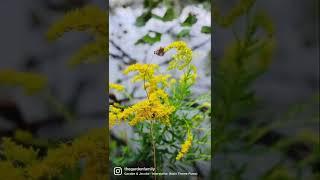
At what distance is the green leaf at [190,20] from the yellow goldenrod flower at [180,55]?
0.04 meters

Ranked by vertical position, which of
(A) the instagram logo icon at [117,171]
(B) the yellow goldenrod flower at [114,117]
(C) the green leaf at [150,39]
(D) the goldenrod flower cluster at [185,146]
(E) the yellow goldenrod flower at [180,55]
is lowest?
(A) the instagram logo icon at [117,171]

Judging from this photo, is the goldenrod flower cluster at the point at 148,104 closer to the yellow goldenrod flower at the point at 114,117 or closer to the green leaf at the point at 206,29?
the yellow goldenrod flower at the point at 114,117

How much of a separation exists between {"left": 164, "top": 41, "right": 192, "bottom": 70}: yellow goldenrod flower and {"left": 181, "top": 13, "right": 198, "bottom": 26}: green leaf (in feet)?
0.13

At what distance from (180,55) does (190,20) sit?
0.08 metres

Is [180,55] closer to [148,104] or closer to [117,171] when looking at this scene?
[148,104]

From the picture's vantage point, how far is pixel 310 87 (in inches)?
38.1

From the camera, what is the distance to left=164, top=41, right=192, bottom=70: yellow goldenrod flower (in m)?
0.94

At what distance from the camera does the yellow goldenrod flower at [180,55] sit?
944 mm

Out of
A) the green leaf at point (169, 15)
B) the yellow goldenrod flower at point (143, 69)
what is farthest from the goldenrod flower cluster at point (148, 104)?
the green leaf at point (169, 15)

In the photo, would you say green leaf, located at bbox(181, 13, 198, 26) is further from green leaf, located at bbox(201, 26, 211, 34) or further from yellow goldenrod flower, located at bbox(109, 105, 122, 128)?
yellow goldenrod flower, located at bbox(109, 105, 122, 128)

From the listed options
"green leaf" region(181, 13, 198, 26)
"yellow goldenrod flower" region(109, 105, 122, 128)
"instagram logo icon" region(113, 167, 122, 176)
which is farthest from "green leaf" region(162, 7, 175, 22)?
"instagram logo icon" region(113, 167, 122, 176)

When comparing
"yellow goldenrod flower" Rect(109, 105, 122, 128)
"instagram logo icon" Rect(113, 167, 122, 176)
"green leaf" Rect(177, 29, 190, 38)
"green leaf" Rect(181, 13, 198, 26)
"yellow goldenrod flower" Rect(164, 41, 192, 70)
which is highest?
"green leaf" Rect(181, 13, 198, 26)

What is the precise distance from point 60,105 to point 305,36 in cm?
53

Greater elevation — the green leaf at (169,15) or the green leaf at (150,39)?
the green leaf at (169,15)
